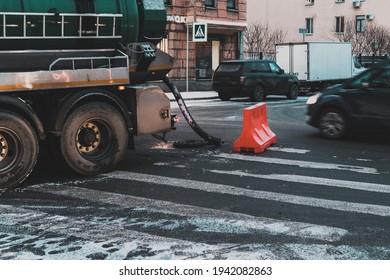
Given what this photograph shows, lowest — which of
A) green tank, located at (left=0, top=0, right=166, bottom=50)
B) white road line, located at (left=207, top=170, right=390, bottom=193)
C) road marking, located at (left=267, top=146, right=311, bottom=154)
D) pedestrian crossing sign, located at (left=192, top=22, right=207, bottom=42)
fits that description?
white road line, located at (left=207, top=170, right=390, bottom=193)

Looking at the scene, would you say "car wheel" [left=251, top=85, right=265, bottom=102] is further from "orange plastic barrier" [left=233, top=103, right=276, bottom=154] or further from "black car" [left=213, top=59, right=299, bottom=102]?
"orange plastic barrier" [left=233, top=103, right=276, bottom=154]

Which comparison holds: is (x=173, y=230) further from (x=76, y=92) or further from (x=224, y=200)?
(x=76, y=92)

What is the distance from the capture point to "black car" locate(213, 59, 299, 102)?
77.0ft

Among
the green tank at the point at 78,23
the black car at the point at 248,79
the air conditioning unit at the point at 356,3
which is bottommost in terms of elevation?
the black car at the point at 248,79

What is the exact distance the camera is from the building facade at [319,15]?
184 ft

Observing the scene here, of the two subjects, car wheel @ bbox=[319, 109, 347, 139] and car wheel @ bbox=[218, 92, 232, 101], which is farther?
car wheel @ bbox=[218, 92, 232, 101]

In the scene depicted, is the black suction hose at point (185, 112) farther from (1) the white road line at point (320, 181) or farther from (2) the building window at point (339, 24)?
(2) the building window at point (339, 24)

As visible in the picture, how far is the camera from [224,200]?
6613 mm

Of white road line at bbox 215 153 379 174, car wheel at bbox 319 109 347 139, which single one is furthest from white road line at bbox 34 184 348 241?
car wheel at bbox 319 109 347 139

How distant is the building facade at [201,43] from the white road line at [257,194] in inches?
842

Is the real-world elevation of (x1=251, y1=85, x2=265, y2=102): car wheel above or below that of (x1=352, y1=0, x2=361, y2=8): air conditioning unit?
below

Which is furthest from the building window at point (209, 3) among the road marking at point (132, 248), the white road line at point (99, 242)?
the road marking at point (132, 248)

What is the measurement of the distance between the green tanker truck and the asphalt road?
0.44 metres

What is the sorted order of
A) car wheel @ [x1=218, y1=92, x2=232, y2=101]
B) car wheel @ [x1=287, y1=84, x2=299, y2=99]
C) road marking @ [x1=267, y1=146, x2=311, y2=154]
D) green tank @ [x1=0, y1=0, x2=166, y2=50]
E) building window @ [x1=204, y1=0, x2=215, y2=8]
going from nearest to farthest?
green tank @ [x1=0, y1=0, x2=166, y2=50] < road marking @ [x1=267, y1=146, x2=311, y2=154] < car wheel @ [x1=218, y1=92, x2=232, y2=101] < car wheel @ [x1=287, y1=84, x2=299, y2=99] < building window @ [x1=204, y1=0, x2=215, y2=8]
